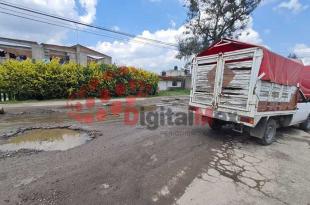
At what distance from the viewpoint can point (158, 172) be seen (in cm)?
354

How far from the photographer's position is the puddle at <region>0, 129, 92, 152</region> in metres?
4.59

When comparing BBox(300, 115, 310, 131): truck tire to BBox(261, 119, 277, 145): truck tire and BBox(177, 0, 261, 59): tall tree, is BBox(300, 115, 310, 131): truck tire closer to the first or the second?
BBox(261, 119, 277, 145): truck tire

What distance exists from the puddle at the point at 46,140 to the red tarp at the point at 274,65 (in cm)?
491

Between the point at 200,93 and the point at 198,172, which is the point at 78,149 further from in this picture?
the point at 200,93

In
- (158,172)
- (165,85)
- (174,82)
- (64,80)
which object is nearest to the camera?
(158,172)

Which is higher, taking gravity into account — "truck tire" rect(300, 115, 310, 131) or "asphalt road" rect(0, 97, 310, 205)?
"truck tire" rect(300, 115, 310, 131)

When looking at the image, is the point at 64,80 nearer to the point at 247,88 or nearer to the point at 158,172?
the point at 158,172

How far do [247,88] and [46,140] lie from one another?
5.85 m

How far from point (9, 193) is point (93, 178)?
3.98 feet

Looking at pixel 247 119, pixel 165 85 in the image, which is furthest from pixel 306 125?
pixel 165 85

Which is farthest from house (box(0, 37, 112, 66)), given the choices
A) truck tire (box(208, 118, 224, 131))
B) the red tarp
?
the red tarp

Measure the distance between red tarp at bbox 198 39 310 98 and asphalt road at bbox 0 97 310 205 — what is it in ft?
6.91

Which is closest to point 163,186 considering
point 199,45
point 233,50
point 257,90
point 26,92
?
point 257,90

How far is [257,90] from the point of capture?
4562 millimetres
